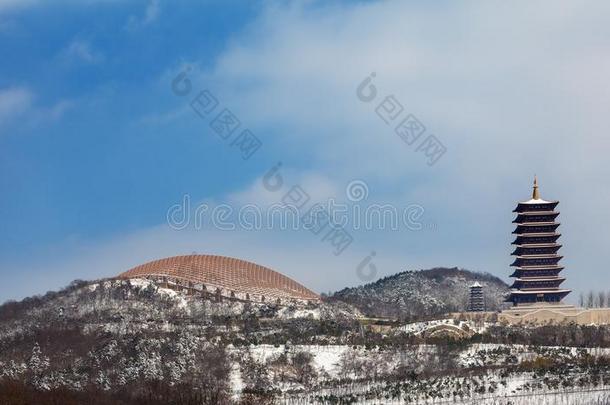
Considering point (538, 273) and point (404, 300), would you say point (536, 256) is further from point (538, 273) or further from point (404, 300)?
point (404, 300)

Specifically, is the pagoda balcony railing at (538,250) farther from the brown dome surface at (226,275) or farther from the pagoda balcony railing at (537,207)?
the brown dome surface at (226,275)

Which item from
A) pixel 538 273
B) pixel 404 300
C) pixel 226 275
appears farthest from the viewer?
pixel 404 300

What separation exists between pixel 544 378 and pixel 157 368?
3405cm

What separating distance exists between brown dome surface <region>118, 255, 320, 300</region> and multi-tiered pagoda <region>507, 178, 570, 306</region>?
28.4 metres

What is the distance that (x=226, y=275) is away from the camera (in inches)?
5842

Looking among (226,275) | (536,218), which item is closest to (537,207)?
(536,218)

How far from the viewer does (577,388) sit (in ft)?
320

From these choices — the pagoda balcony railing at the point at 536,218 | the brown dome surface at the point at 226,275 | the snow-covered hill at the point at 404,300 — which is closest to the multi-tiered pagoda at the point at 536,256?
the pagoda balcony railing at the point at 536,218

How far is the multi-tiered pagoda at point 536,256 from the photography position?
13388 centimetres

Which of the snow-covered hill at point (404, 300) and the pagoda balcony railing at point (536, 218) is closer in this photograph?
the pagoda balcony railing at point (536, 218)

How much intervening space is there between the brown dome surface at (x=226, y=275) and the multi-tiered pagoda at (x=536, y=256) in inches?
1118

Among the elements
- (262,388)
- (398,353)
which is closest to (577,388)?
(398,353)

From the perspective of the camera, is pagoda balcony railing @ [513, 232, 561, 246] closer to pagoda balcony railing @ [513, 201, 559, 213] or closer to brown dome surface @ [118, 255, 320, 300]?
pagoda balcony railing @ [513, 201, 559, 213]

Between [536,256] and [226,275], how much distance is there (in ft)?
126
